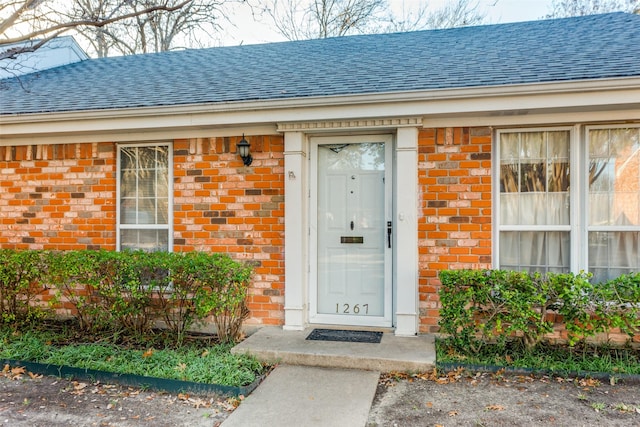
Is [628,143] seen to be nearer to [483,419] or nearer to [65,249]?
[483,419]

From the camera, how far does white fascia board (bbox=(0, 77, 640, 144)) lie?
13.0ft

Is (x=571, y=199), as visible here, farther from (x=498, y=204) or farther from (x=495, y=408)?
(x=495, y=408)

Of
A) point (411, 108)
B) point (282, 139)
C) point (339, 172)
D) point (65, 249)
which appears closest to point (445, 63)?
point (411, 108)

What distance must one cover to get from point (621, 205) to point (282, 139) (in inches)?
144

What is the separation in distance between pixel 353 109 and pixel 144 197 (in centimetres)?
290

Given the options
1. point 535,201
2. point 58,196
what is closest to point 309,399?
point 535,201

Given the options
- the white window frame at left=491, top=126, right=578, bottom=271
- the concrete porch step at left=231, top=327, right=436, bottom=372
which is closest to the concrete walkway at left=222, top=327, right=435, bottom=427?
the concrete porch step at left=231, top=327, right=436, bottom=372

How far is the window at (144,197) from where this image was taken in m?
5.39

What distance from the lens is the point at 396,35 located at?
24.7ft

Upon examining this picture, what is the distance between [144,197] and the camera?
5445mm

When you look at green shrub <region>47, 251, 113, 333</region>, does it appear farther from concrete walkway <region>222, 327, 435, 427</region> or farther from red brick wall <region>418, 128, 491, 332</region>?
red brick wall <region>418, 128, 491, 332</region>

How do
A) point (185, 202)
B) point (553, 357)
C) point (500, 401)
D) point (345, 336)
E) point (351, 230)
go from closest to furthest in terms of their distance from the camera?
point (500, 401) < point (553, 357) < point (345, 336) < point (351, 230) < point (185, 202)

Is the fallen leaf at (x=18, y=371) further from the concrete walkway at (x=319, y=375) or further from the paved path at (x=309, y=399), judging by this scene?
the paved path at (x=309, y=399)

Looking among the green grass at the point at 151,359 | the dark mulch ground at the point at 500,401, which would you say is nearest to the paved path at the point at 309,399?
the dark mulch ground at the point at 500,401
